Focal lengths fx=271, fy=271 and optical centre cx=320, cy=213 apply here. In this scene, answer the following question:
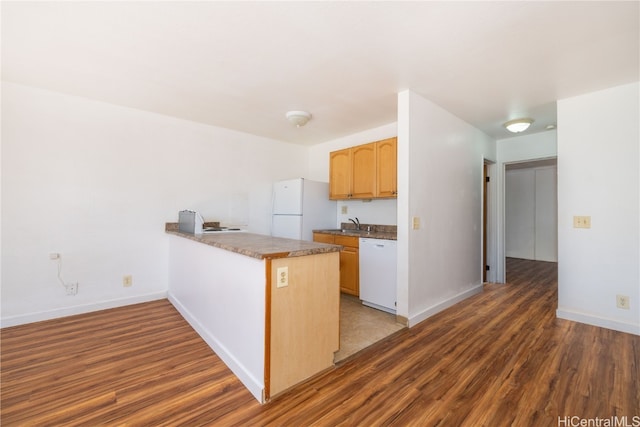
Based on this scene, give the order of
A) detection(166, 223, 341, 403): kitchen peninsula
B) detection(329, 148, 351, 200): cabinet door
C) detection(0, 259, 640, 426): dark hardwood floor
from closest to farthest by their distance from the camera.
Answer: detection(0, 259, 640, 426): dark hardwood floor
detection(166, 223, 341, 403): kitchen peninsula
detection(329, 148, 351, 200): cabinet door

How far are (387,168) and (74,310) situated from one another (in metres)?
3.94

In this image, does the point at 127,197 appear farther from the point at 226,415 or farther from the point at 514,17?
the point at 514,17

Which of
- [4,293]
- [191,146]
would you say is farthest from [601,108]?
[4,293]

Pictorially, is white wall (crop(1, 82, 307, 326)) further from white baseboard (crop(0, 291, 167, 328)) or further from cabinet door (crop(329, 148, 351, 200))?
cabinet door (crop(329, 148, 351, 200))

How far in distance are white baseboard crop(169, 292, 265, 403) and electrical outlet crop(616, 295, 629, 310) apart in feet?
11.3

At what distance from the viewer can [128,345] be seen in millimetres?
2336

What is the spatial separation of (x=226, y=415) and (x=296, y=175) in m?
3.86

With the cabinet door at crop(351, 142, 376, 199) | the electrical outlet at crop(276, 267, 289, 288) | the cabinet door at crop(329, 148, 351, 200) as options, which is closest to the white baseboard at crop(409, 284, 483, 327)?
the cabinet door at crop(351, 142, 376, 199)

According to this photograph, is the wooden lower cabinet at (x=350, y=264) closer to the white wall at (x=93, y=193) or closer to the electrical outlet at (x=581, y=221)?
the white wall at (x=93, y=193)

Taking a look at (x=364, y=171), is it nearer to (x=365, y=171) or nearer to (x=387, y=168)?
(x=365, y=171)

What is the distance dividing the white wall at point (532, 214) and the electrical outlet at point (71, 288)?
Answer: 8.55 meters

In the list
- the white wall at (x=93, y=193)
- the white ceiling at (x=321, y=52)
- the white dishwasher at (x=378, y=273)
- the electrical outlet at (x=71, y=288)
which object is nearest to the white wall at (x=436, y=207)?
the white dishwasher at (x=378, y=273)

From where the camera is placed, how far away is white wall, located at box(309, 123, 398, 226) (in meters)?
3.93

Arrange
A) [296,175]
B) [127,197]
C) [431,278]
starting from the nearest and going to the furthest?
[431,278], [127,197], [296,175]
